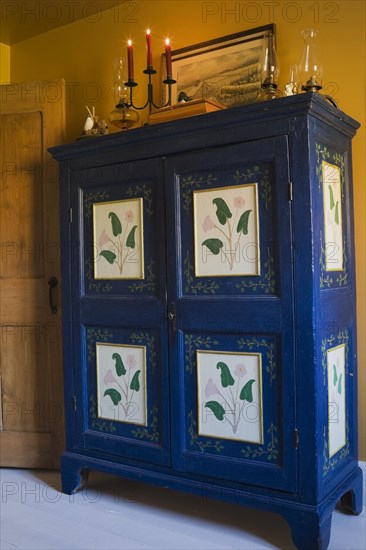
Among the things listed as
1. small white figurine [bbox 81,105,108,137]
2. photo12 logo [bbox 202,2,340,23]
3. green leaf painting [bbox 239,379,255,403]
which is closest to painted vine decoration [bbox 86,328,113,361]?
green leaf painting [bbox 239,379,255,403]

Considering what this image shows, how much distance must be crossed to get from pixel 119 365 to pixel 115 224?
594 millimetres

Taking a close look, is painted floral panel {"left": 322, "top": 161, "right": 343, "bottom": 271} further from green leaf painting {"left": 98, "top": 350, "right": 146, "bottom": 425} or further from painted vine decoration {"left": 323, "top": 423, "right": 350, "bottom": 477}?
green leaf painting {"left": 98, "top": 350, "right": 146, "bottom": 425}

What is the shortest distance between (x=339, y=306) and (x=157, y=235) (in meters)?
0.75

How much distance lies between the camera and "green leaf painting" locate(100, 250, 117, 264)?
2266 millimetres

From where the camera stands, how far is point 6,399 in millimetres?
2787

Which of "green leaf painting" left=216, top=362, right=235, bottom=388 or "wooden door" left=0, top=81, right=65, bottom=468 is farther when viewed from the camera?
"wooden door" left=0, top=81, right=65, bottom=468

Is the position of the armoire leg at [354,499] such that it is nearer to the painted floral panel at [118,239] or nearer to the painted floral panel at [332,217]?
the painted floral panel at [332,217]

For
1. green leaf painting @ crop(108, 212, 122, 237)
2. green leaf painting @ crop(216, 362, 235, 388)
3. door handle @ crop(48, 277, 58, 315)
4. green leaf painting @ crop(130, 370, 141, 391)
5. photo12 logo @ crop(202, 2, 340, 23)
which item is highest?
photo12 logo @ crop(202, 2, 340, 23)

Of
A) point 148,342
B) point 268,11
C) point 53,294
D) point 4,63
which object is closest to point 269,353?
point 148,342

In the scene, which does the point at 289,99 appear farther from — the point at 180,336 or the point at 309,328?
the point at 180,336

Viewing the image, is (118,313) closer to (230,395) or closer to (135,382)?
(135,382)

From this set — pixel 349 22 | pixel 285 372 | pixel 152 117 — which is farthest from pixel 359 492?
pixel 349 22

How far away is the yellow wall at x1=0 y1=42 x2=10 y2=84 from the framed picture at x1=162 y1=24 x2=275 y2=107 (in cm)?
124

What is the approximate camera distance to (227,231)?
6.47 ft
